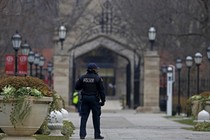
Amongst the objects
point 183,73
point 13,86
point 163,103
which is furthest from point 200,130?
point 183,73

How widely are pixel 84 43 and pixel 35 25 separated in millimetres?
6474

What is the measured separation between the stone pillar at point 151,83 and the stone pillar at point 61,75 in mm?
4917

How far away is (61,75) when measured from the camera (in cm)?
4519

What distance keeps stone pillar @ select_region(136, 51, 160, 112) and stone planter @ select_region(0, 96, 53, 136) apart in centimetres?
3015

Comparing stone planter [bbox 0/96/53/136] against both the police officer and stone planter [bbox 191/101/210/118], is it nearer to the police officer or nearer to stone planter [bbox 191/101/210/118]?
the police officer

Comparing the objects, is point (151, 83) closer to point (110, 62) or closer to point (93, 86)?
point (93, 86)

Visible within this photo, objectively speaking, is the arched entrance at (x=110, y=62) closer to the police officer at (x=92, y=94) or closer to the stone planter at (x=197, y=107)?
the stone planter at (x=197, y=107)

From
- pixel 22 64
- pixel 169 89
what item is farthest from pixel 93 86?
pixel 169 89

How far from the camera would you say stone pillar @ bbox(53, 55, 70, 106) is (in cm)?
4481

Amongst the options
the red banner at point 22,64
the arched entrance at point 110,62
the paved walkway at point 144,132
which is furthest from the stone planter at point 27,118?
the arched entrance at point 110,62

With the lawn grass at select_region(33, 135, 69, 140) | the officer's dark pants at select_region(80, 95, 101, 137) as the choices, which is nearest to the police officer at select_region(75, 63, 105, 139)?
the officer's dark pants at select_region(80, 95, 101, 137)

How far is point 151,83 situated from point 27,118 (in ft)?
101

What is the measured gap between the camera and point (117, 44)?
51.1m

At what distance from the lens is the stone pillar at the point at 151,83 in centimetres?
4497
